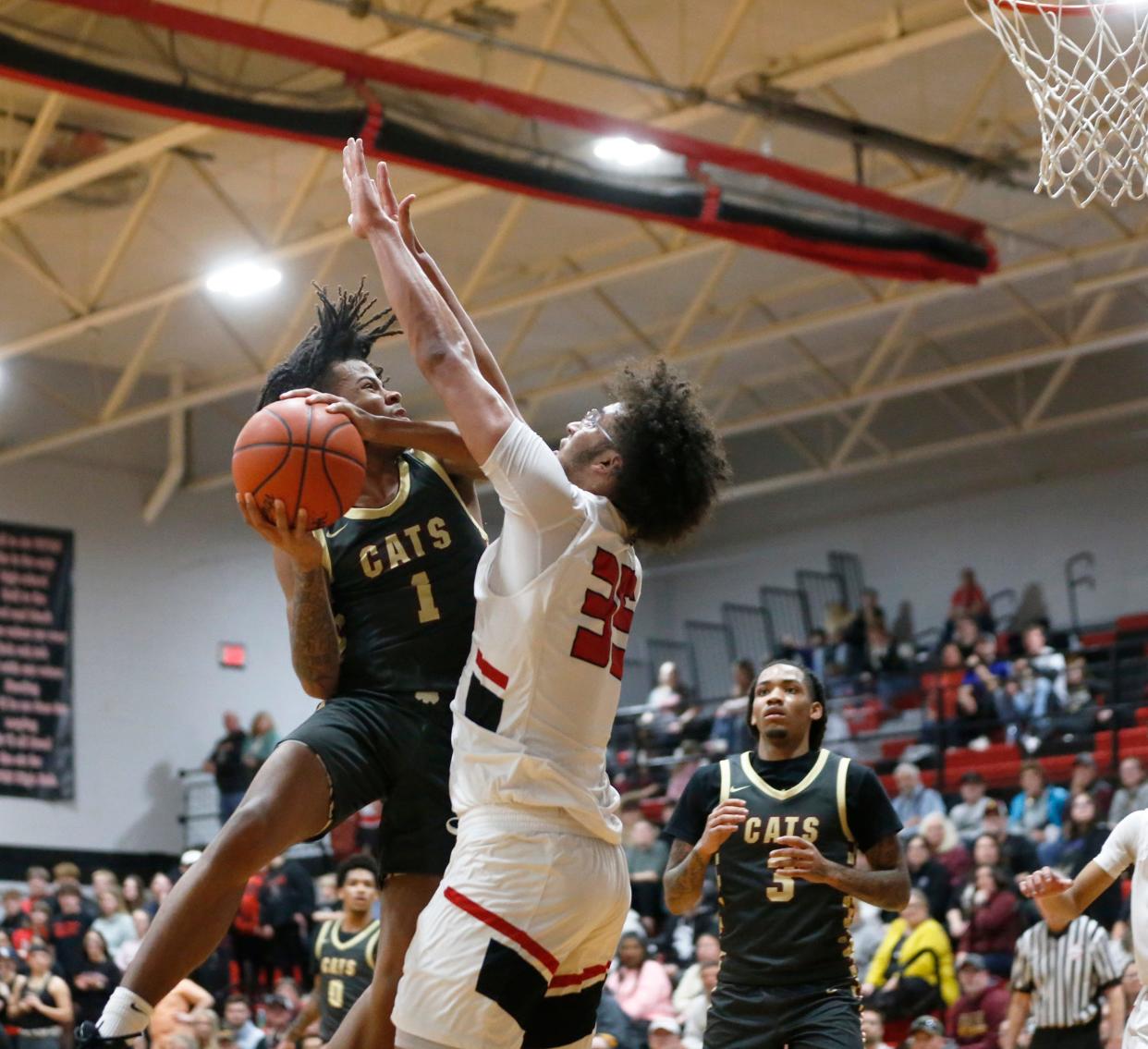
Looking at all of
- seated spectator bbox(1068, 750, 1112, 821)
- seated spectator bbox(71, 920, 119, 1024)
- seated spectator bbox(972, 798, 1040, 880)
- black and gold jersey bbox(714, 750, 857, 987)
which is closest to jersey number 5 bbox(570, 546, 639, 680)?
black and gold jersey bbox(714, 750, 857, 987)

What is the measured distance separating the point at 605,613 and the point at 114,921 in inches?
521

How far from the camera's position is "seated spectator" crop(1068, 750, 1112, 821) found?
1452 cm

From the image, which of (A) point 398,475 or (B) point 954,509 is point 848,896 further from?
(B) point 954,509

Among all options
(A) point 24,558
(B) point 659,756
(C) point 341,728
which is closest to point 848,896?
(C) point 341,728

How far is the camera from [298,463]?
474 cm

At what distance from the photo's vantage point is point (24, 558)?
22234mm

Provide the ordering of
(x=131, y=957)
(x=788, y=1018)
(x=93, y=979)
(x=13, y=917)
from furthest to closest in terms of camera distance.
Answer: (x=13, y=917), (x=93, y=979), (x=131, y=957), (x=788, y=1018)

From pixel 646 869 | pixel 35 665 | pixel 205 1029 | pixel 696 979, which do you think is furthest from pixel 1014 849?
pixel 35 665

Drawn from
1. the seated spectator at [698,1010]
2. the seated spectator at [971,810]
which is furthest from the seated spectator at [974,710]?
the seated spectator at [698,1010]

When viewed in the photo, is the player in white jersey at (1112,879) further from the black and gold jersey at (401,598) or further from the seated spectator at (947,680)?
the seated spectator at (947,680)

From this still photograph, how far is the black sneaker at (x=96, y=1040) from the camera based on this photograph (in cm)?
444

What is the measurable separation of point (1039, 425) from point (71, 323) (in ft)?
39.2

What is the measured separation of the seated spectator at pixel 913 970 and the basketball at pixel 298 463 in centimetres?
871

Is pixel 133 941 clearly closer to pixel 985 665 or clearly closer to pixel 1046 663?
pixel 985 665
